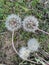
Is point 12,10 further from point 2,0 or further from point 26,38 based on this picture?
point 26,38

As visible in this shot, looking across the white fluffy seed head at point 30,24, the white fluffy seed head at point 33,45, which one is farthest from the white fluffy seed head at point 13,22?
the white fluffy seed head at point 33,45

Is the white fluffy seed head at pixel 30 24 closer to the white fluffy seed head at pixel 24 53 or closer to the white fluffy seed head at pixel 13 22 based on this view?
the white fluffy seed head at pixel 13 22

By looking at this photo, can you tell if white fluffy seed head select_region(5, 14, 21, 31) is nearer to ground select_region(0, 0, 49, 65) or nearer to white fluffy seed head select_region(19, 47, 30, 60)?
ground select_region(0, 0, 49, 65)

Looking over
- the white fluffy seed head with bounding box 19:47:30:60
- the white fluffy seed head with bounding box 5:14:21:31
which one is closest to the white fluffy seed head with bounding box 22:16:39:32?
the white fluffy seed head with bounding box 5:14:21:31

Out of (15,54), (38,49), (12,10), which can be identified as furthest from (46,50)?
(12,10)

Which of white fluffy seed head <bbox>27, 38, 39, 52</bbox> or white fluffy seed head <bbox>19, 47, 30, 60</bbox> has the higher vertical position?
white fluffy seed head <bbox>27, 38, 39, 52</bbox>

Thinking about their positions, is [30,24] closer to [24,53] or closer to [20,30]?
[20,30]
